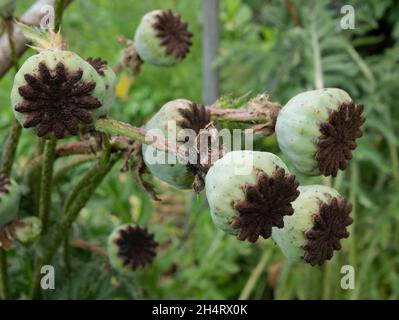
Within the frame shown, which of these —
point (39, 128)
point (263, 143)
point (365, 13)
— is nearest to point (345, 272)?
point (263, 143)

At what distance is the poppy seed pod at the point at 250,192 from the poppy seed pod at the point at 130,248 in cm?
57

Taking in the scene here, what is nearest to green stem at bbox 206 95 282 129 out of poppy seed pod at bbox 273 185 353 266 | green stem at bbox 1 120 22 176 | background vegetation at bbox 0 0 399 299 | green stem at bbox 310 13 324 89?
poppy seed pod at bbox 273 185 353 266

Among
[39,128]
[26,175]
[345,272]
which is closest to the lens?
[39,128]

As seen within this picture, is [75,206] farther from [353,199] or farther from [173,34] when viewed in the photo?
[353,199]

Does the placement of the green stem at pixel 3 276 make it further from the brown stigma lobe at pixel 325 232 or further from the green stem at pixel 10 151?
the brown stigma lobe at pixel 325 232

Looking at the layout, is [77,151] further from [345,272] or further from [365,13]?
[365,13]

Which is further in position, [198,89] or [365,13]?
[198,89]

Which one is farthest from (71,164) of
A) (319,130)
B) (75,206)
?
(319,130)

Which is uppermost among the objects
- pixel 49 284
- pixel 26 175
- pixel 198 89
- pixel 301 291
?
pixel 198 89

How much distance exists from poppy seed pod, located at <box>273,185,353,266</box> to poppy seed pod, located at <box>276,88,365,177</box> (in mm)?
37

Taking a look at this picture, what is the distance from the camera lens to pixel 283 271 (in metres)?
2.09

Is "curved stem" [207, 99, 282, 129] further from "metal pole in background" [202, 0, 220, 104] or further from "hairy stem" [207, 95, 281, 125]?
"metal pole in background" [202, 0, 220, 104]

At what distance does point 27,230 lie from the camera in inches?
41.6
